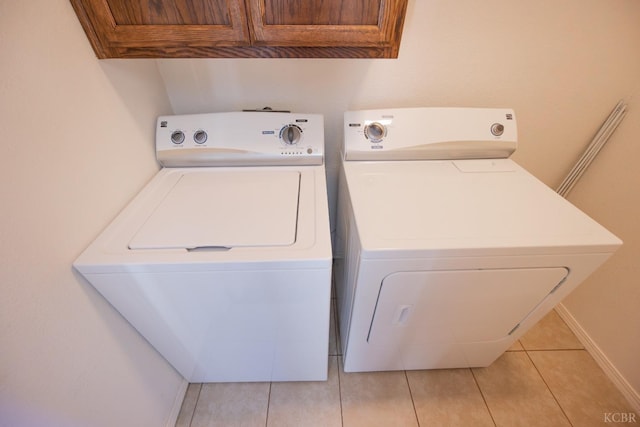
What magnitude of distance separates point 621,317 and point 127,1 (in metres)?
2.49

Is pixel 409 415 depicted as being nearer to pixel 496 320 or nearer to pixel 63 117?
pixel 496 320

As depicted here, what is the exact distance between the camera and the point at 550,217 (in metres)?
0.84

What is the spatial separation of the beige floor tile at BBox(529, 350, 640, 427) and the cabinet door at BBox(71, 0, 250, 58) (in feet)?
7.07

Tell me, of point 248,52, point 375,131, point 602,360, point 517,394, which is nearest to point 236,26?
point 248,52

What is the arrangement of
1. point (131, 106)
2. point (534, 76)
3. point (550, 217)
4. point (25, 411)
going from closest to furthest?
point (25, 411) < point (550, 217) < point (131, 106) < point (534, 76)

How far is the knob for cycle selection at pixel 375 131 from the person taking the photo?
113 cm

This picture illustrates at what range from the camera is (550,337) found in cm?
151

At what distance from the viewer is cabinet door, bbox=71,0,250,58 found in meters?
0.73

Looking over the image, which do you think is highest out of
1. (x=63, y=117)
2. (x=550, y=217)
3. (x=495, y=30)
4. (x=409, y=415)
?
(x=495, y=30)

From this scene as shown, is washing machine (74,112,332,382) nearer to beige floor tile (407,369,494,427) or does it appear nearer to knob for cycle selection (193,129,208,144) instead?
knob for cycle selection (193,129,208,144)

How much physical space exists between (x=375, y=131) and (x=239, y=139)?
0.62m

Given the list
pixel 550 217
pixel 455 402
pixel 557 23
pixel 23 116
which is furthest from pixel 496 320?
pixel 23 116

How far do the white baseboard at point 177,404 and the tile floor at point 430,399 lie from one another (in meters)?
0.02

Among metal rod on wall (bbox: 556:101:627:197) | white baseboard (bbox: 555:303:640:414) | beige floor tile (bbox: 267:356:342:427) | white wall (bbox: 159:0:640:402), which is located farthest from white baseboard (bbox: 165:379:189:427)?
metal rod on wall (bbox: 556:101:627:197)
